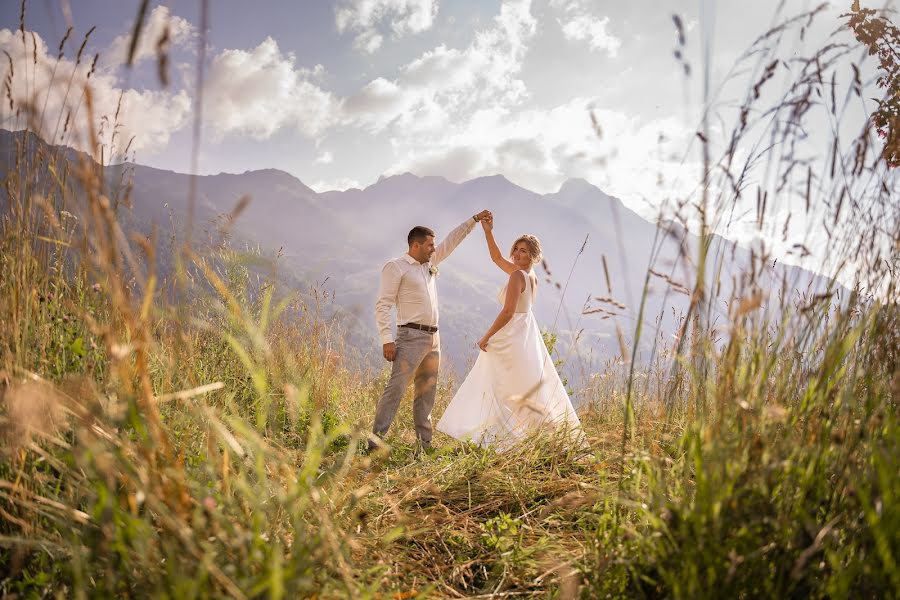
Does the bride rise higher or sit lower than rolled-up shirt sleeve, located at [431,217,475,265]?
lower

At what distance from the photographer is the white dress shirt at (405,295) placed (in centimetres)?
473

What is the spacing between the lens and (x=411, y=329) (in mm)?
4738

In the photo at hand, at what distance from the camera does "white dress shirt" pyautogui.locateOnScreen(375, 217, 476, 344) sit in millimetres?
4734

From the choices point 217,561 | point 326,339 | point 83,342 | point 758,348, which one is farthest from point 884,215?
point 326,339

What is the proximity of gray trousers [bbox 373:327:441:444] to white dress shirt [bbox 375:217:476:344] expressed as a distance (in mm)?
136

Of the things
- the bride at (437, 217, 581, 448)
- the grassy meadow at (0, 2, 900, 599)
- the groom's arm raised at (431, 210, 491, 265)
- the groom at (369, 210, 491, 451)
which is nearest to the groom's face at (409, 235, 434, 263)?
the groom at (369, 210, 491, 451)

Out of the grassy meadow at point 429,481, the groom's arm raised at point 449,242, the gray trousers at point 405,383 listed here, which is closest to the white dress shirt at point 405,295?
the gray trousers at point 405,383

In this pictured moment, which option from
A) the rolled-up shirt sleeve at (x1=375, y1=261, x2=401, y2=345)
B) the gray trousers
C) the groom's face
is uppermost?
the groom's face

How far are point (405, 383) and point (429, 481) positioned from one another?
1948 mm

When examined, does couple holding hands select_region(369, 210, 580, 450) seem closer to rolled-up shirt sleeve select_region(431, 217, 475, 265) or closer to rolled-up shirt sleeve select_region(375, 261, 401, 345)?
rolled-up shirt sleeve select_region(375, 261, 401, 345)

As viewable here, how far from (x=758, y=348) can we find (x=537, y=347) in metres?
3.11

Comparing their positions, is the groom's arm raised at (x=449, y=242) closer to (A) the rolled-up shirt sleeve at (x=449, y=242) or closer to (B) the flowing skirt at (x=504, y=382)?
(A) the rolled-up shirt sleeve at (x=449, y=242)

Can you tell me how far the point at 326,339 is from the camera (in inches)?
219

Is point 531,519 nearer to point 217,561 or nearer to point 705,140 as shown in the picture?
point 217,561
